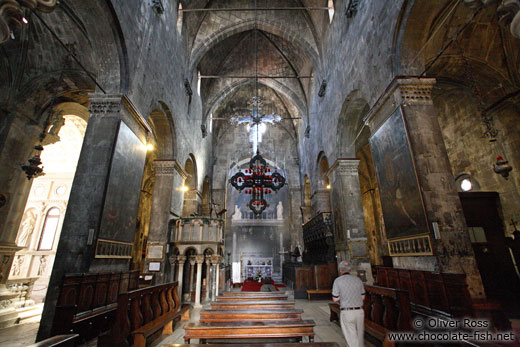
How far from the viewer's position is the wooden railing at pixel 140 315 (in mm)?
3576

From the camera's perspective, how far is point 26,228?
13062 mm

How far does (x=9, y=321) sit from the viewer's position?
6098 mm

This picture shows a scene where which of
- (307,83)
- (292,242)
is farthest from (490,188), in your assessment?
(292,242)

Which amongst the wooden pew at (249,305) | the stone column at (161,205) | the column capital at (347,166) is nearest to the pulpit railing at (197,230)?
the stone column at (161,205)

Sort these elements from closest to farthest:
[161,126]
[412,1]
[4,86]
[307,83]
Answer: [412,1] < [4,86] < [161,126] < [307,83]

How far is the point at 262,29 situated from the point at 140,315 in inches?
582

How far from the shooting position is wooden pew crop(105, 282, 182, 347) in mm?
3576

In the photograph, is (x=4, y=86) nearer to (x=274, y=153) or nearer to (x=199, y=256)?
(x=199, y=256)

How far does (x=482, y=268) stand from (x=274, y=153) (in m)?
15.0

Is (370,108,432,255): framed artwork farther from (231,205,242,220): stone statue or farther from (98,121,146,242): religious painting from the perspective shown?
(231,205,242,220): stone statue

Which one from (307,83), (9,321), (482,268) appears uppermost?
(307,83)

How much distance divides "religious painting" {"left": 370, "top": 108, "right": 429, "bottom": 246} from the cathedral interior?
0.04 meters

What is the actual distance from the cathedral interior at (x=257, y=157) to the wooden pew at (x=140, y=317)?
29 mm

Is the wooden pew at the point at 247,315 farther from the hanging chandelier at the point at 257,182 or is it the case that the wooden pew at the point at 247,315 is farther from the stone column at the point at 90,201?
the hanging chandelier at the point at 257,182
